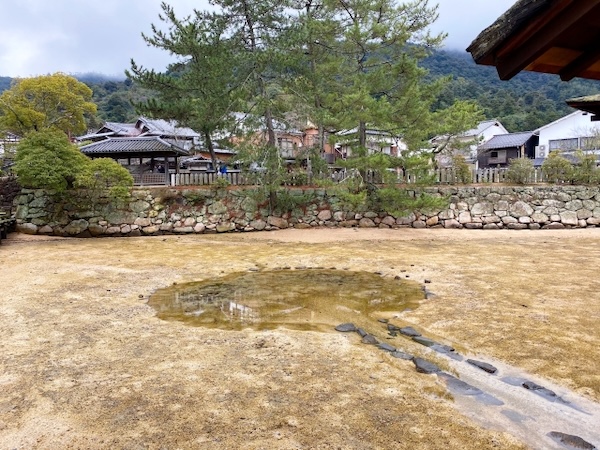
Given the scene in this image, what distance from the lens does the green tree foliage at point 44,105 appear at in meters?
23.2

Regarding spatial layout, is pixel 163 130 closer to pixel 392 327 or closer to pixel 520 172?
pixel 520 172

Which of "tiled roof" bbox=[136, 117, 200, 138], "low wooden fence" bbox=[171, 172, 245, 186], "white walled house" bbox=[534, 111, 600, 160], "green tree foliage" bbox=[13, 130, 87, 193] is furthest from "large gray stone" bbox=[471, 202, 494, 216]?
"white walled house" bbox=[534, 111, 600, 160]

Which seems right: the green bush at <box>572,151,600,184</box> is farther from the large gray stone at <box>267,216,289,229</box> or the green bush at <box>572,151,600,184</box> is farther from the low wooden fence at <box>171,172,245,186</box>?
the low wooden fence at <box>171,172,245,186</box>

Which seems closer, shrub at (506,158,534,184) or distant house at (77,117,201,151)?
shrub at (506,158,534,184)

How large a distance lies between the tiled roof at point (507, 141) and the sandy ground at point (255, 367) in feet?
104

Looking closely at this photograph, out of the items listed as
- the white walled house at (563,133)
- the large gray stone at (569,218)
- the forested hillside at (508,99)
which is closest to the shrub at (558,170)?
the large gray stone at (569,218)

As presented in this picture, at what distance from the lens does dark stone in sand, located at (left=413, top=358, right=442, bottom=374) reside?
369 cm

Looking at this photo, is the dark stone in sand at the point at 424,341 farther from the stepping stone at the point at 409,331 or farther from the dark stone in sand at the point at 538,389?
the dark stone in sand at the point at 538,389

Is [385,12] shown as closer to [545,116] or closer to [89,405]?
[89,405]

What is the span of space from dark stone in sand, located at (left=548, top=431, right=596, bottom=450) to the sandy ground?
299 mm

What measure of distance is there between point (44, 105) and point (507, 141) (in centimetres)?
3690

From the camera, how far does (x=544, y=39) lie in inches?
90.9

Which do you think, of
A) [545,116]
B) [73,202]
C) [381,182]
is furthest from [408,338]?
[545,116]

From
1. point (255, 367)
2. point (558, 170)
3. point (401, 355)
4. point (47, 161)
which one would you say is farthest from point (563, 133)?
point (255, 367)
